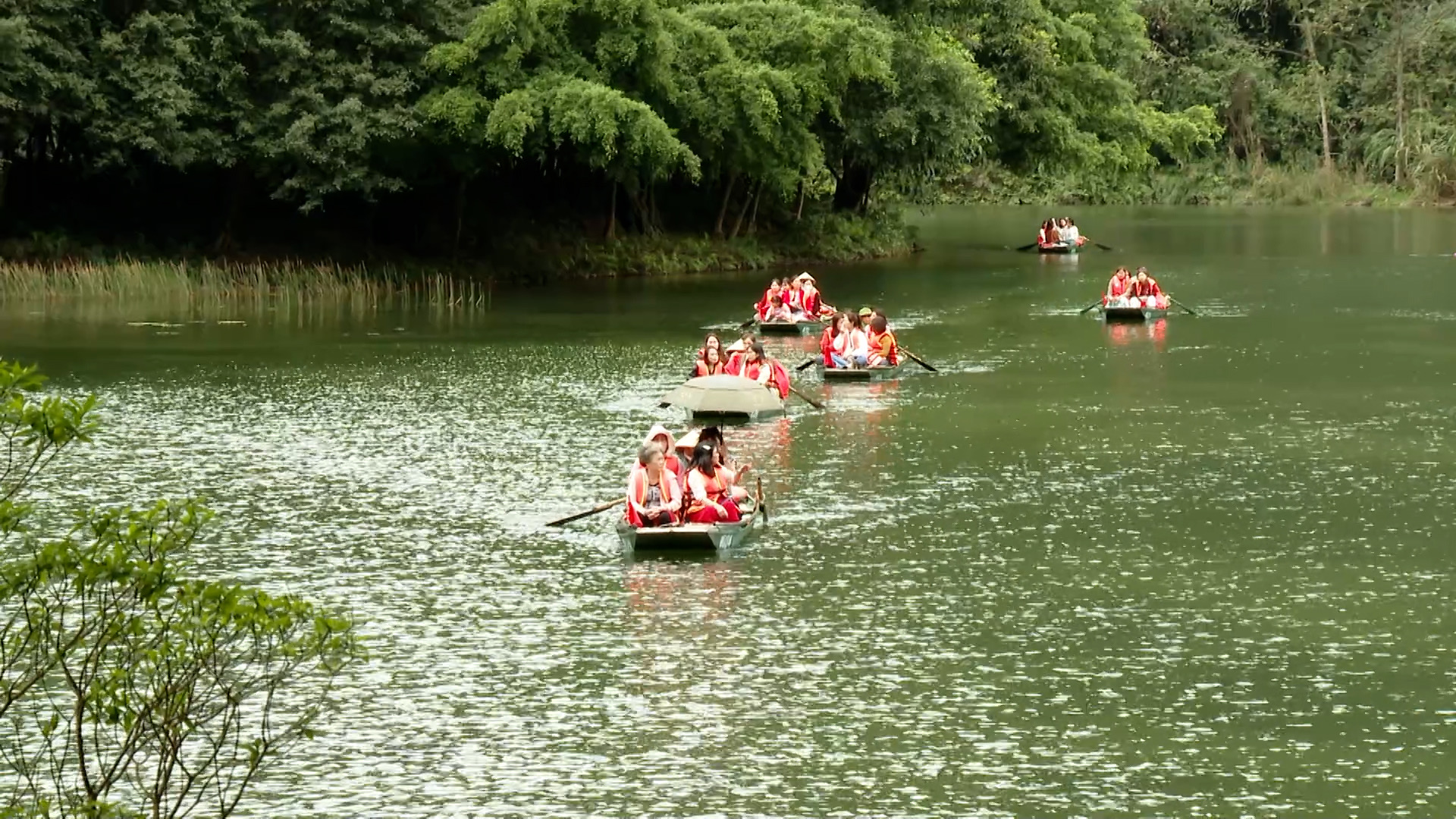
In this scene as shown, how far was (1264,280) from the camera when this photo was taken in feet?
178

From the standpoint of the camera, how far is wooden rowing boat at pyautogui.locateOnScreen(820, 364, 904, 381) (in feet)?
111

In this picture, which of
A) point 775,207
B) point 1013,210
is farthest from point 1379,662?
point 1013,210

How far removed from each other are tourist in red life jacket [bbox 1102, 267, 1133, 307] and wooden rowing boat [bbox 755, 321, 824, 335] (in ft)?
22.0

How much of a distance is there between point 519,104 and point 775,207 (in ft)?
62.0

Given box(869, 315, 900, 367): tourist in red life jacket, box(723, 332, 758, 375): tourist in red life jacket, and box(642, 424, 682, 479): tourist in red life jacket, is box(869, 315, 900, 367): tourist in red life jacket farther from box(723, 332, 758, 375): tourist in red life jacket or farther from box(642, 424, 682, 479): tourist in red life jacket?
box(642, 424, 682, 479): tourist in red life jacket

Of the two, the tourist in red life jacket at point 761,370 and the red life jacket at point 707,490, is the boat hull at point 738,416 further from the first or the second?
the red life jacket at point 707,490

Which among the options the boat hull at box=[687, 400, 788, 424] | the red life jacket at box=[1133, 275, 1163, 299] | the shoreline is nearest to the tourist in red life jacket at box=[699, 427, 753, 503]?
the boat hull at box=[687, 400, 788, 424]

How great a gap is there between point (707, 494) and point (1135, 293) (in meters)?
25.8

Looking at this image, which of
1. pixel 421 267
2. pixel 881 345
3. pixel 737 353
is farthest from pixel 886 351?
pixel 421 267

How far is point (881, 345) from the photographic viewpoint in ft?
112

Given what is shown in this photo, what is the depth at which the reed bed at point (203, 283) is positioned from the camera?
1811 inches

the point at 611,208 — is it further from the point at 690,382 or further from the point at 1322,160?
the point at 1322,160

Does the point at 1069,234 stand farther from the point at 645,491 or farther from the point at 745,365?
the point at 645,491

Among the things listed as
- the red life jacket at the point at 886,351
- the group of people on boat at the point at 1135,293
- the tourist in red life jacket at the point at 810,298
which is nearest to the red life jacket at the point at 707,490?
the red life jacket at the point at 886,351
